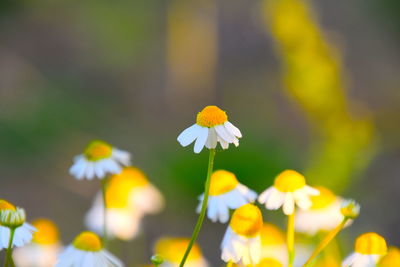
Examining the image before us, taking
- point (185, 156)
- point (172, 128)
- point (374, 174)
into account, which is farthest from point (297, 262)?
point (172, 128)

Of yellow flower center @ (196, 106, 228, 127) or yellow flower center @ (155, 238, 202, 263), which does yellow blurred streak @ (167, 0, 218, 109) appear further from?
yellow flower center @ (196, 106, 228, 127)

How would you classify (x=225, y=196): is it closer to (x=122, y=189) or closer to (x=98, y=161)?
(x=98, y=161)

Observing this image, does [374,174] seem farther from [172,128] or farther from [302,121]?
[172,128]

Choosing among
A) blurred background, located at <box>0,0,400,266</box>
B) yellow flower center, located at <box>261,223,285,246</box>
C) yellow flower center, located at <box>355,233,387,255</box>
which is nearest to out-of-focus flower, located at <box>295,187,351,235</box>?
yellow flower center, located at <box>261,223,285,246</box>

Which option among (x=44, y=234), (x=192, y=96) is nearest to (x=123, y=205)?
(x=44, y=234)

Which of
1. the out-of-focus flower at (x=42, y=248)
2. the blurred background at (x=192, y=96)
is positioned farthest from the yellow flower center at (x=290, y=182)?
the blurred background at (x=192, y=96)

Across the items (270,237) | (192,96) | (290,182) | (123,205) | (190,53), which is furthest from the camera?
(190,53)
